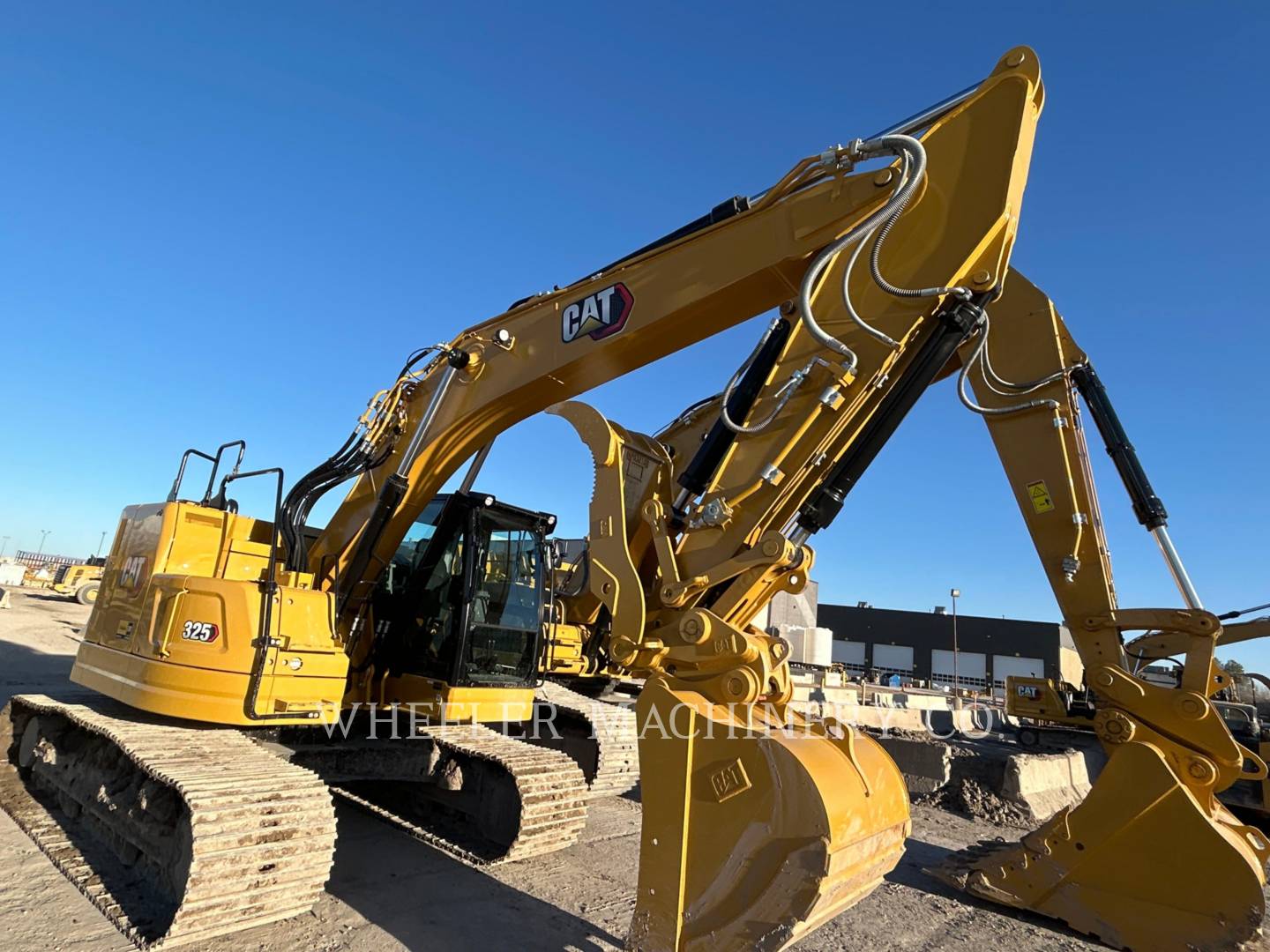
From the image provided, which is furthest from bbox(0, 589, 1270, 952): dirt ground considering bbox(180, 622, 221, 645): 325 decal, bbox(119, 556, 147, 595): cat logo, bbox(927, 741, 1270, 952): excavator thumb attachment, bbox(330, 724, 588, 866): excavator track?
bbox(119, 556, 147, 595): cat logo

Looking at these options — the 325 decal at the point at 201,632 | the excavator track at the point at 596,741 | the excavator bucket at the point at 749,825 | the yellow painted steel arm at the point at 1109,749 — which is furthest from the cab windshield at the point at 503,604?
the yellow painted steel arm at the point at 1109,749

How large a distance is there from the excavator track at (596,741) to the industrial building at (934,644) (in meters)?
34.5

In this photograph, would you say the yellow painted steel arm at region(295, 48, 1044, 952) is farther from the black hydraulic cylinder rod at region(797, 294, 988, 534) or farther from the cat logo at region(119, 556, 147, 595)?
the cat logo at region(119, 556, 147, 595)

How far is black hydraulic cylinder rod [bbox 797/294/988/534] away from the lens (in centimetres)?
394

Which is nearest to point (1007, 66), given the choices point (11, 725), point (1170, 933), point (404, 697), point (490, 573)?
point (490, 573)

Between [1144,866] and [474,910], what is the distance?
14.6 ft

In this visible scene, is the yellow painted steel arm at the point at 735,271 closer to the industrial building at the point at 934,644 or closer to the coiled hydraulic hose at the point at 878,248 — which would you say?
the coiled hydraulic hose at the point at 878,248

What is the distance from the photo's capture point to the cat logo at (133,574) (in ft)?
19.8

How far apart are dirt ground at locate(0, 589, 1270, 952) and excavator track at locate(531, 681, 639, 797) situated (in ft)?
2.32

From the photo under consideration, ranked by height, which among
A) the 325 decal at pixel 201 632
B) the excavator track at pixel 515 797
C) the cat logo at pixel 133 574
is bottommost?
the excavator track at pixel 515 797

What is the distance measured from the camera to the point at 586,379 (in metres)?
5.07

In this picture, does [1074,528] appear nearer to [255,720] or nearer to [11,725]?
[255,720]

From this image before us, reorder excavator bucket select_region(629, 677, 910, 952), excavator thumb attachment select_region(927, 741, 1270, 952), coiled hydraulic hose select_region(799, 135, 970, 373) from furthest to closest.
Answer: excavator thumb attachment select_region(927, 741, 1270, 952), coiled hydraulic hose select_region(799, 135, 970, 373), excavator bucket select_region(629, 677, 910, 952)

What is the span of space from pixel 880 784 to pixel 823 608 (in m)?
55.0
